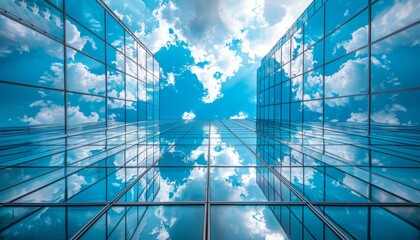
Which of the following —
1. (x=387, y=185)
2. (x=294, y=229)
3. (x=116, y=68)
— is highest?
(x=116, y=68)

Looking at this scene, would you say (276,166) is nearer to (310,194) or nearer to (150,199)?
(310,194)

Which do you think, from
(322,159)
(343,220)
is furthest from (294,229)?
(322,159)

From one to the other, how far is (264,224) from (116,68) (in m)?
20.5

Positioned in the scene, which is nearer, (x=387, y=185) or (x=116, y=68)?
(x=387, y=185)

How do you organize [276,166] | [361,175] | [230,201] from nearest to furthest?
[230,201]
[361,175]
[276,166]

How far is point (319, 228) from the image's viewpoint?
3.12 meters

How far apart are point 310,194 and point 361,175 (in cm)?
226

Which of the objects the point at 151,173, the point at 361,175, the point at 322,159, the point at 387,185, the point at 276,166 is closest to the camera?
the point at 387,185

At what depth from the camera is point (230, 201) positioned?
400cm

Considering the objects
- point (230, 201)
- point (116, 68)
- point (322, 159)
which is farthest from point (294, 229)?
point (116, 68)

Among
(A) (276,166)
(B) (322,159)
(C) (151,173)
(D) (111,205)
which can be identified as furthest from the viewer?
(B) (322,159)

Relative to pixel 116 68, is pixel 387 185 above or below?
below

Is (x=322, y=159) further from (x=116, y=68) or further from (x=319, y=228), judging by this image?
(x=116, y=68)

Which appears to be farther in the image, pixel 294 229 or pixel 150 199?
pixel 150 199
